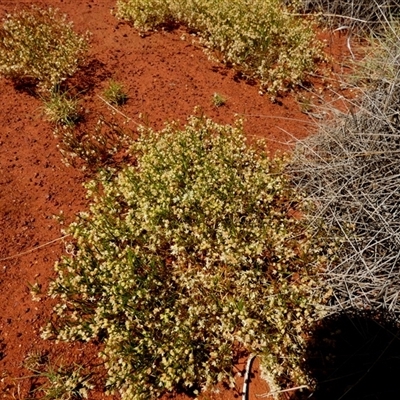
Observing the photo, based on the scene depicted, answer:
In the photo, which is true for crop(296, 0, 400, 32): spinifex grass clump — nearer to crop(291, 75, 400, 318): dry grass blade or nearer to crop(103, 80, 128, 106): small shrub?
→ crop(291, 75, 400, 318): dry grass blade

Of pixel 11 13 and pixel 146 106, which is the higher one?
pixel 11 13

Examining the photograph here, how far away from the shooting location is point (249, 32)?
621 cm

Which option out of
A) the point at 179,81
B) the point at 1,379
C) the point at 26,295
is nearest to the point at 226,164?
the point at 179,81

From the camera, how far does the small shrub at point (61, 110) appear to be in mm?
5152

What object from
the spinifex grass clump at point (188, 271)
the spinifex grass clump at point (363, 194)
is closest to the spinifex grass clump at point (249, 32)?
the spinifex grass clump at point (363, 194)

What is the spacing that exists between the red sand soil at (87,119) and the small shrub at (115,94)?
111mm

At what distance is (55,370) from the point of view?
344 cm

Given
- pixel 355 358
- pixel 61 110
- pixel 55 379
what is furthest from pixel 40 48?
pixel 355 358

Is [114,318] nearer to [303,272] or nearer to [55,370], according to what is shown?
[55,370]

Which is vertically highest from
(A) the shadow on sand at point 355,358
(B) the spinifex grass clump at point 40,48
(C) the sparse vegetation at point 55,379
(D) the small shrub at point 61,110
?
(B) the spinifex grass clump at point 40,48

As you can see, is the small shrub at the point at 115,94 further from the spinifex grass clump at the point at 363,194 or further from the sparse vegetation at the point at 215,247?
the spinifex grass clump at the point at 363,194

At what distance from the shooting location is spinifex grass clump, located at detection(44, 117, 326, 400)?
3.40m

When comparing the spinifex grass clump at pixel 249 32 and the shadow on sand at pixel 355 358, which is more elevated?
the spinifex grass clump at pixel 249 32

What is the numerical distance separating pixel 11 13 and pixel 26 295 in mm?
5160
